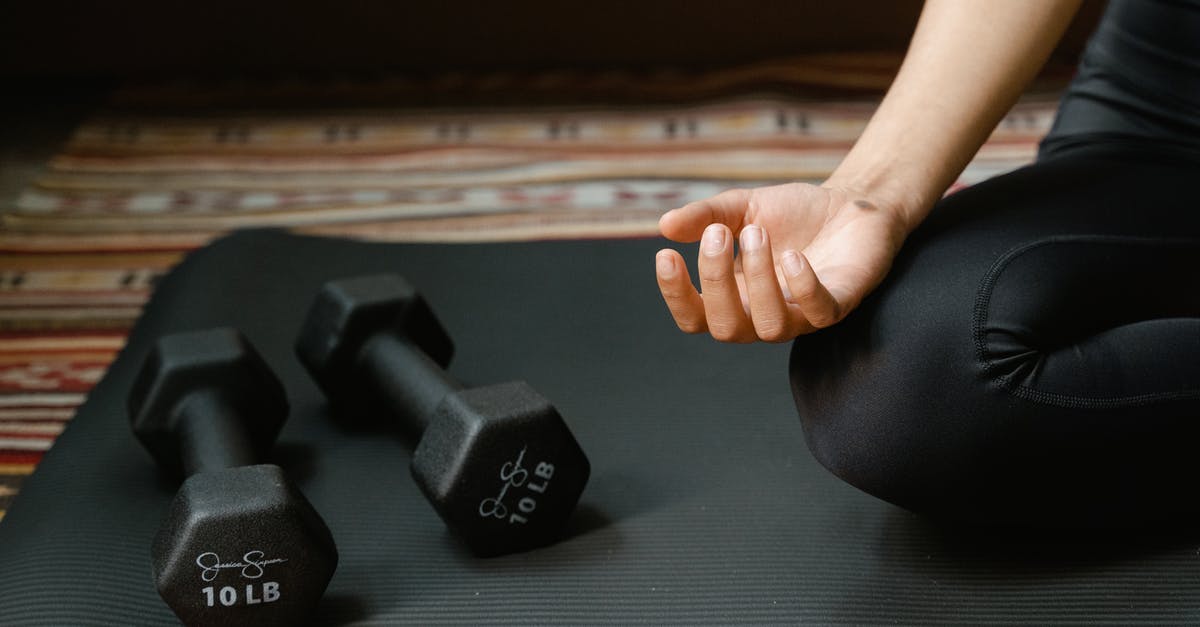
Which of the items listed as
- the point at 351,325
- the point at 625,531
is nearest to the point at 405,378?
the point at 351,325

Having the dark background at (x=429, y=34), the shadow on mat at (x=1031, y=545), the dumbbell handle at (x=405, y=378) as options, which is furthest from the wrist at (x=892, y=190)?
the dark background at (x=429, y=34)

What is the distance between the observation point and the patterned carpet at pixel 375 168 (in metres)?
1.51

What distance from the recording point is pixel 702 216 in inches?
29.3

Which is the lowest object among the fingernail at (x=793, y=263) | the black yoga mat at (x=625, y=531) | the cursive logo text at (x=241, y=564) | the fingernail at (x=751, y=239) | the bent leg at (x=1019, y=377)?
the black yoga mat at (x=625, y=531)

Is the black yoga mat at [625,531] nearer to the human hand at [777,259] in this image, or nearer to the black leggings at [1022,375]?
the black leggings at [1022,375]

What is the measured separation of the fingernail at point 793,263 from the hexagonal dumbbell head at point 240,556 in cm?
34

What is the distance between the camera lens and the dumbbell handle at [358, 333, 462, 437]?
0.91 m

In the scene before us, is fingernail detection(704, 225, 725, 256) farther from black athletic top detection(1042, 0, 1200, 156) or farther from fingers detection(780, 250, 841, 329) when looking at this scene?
black athletic top detection(1042, 0, 1200, 156)

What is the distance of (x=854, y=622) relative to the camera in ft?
2.45

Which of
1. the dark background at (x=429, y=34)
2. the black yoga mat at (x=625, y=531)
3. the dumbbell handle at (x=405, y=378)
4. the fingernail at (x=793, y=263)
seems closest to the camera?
the fingernail at (x=793, y=263)

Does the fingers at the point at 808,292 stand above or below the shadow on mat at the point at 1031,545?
above

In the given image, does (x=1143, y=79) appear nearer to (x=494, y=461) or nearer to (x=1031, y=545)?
(x=1031, y=545)

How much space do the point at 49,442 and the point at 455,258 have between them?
1.51 ft

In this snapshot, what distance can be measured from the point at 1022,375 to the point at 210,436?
0.58 meters
